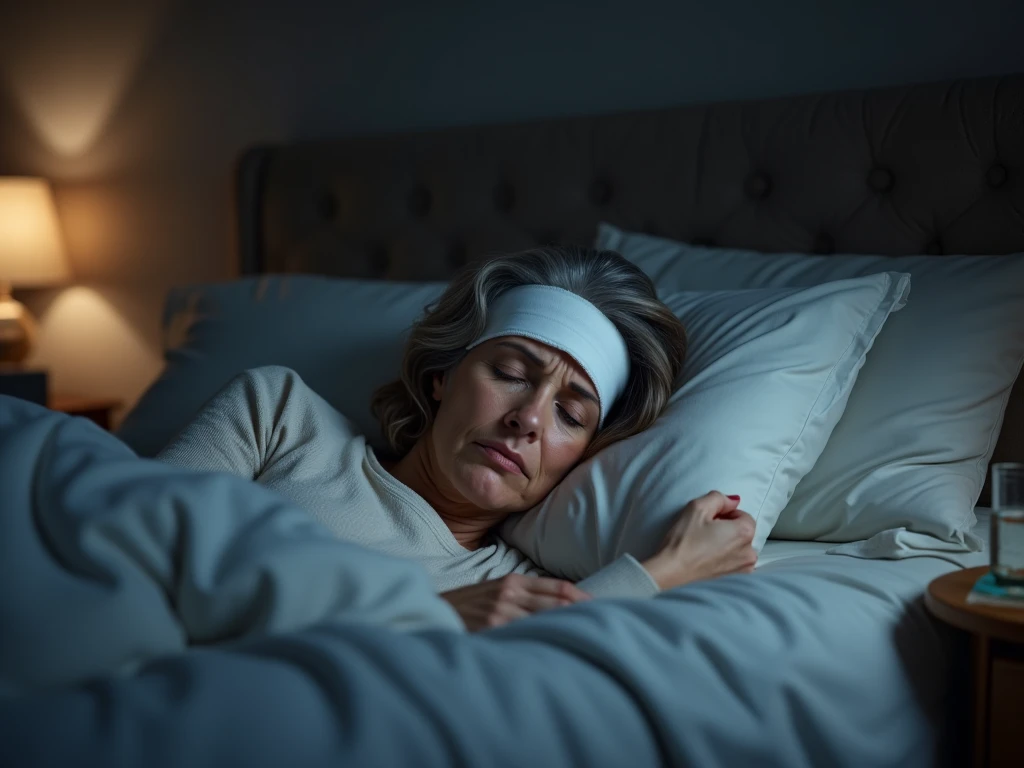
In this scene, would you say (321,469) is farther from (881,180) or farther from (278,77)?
(278,77)

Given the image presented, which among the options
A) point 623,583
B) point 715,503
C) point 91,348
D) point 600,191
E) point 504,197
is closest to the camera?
point 623,583

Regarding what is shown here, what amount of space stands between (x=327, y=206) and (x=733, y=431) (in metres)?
1.50

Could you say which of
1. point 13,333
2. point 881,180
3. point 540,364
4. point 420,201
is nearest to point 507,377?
point 540,364

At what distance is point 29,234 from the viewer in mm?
3020

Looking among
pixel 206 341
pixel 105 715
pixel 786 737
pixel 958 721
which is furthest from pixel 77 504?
pixel 206 341

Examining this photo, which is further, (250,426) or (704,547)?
(250,426)

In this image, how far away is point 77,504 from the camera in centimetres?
85

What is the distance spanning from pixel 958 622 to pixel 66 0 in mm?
3207

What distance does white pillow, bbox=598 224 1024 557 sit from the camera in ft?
4.41

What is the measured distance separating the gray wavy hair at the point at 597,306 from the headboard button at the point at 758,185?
0.47m

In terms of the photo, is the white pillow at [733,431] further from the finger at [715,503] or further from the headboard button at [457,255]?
the headboard button at [457,255]

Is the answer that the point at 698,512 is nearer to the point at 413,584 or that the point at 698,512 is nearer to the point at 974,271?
the point at 413,584

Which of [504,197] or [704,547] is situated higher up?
[504,197]

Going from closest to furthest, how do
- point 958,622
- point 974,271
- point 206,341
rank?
point 958,622 < point 974,271 < point 206,341
